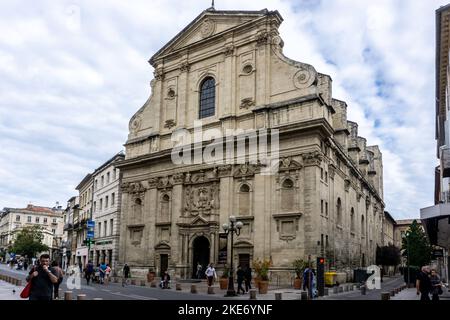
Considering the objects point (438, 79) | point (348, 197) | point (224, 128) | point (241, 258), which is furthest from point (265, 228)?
point (438, 79)

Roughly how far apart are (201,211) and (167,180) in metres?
4.92

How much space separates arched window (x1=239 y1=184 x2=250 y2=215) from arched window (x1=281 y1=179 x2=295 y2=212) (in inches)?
115

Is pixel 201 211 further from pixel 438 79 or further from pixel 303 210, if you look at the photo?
pixel 438 79

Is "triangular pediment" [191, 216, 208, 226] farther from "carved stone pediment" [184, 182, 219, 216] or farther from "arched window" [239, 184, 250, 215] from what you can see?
"arched window" [239, 184, 250, 215]

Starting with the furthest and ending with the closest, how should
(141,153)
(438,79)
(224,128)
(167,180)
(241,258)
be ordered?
(141,153) < (167,180) < (224,128) < (241,258) < (438,79)

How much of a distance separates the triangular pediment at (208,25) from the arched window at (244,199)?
42.7ft

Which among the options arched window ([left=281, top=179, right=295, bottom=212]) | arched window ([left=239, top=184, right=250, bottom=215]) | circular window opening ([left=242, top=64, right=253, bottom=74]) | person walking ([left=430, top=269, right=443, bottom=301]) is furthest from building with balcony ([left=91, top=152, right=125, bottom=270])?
person walking ([left=430, top=269, right=443, bottom=301])

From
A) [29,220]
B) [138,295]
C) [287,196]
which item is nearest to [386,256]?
[287,196]

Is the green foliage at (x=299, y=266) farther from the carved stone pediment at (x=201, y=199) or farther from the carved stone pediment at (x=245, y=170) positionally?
the carved stone pediment at (x=201, y=199)

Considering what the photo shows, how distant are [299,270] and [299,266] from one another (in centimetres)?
36

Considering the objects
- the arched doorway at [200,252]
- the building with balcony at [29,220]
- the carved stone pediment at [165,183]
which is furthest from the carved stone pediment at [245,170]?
the building with balcony at [29,220]

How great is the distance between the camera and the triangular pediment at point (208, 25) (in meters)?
38.6

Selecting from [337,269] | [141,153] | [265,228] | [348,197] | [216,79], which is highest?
[216,79]

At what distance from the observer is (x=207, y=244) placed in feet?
125
